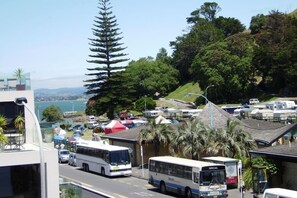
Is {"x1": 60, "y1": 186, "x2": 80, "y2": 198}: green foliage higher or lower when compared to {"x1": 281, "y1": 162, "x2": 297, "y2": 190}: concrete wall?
higher

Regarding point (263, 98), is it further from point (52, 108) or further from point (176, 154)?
point (176, 154)

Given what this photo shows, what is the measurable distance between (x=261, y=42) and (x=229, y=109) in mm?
21652

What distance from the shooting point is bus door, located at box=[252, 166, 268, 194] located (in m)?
28.6

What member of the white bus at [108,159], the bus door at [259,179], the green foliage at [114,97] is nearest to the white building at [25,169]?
the bus door at [259,179]

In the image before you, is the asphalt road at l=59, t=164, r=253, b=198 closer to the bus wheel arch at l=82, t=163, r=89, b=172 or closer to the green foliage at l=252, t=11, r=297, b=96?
the bus wheel arch at l=82, t=163, r=89, b=172

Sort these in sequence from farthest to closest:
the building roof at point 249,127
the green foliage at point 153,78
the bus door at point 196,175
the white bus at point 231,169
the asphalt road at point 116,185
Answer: the green foliage at point 153,78 → the building roof at point 249,127 → the asphalt road at point 116,185 → the white bus at point 231,169 → the bus door at point 196,175

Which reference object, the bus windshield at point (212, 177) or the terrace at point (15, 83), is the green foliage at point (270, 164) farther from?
the terrace at point (15, 83)

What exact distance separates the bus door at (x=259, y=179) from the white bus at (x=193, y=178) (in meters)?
1.67

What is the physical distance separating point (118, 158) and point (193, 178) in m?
12.0

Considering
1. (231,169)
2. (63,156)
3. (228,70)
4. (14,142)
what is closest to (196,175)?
(231,169)

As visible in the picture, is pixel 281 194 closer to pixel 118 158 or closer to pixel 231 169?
pixel 231 169

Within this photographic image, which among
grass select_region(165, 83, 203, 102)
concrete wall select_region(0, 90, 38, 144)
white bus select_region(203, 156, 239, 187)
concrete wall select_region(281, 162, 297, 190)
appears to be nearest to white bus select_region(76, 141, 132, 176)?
white bus select_region(203, 156, 239, 187)

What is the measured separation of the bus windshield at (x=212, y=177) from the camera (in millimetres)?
28209

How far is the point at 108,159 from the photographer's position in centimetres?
3994
